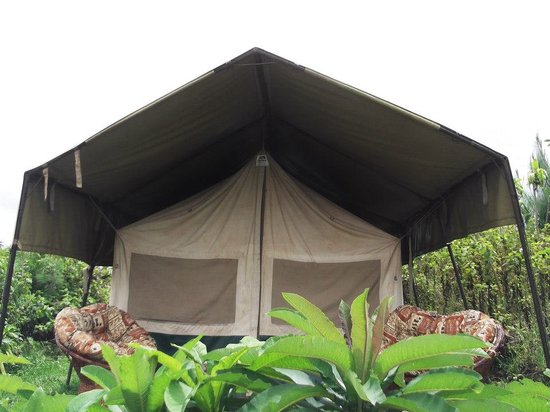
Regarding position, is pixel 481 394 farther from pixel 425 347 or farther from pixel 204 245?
pixel 204 245

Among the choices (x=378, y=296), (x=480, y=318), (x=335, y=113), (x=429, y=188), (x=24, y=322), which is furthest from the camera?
(x=24, y=322)

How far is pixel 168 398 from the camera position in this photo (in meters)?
0.70

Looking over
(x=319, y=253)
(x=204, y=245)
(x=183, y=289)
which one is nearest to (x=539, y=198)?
(x=319, y=253)

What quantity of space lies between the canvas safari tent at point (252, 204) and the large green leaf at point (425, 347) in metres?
2.94

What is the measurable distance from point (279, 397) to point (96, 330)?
384 cm

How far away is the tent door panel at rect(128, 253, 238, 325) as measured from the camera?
4938 millimetres

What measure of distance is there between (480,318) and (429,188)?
1.20 meters

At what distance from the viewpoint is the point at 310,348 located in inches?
29.0

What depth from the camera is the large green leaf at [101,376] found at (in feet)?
2.62

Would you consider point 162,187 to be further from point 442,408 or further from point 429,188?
point 442,408

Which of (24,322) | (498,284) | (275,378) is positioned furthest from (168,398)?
(24,322)

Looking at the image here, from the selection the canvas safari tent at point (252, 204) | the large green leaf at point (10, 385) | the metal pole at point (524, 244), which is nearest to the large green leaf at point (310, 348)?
the large green leaf at point (10, 385)

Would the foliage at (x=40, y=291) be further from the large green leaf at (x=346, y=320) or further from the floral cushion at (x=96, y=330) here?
the large green leaf at (x=346, y=320)

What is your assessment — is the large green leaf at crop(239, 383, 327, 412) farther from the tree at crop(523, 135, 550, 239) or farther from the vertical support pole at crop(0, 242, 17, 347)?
the tree at crop(523, 135, 550, 239)
